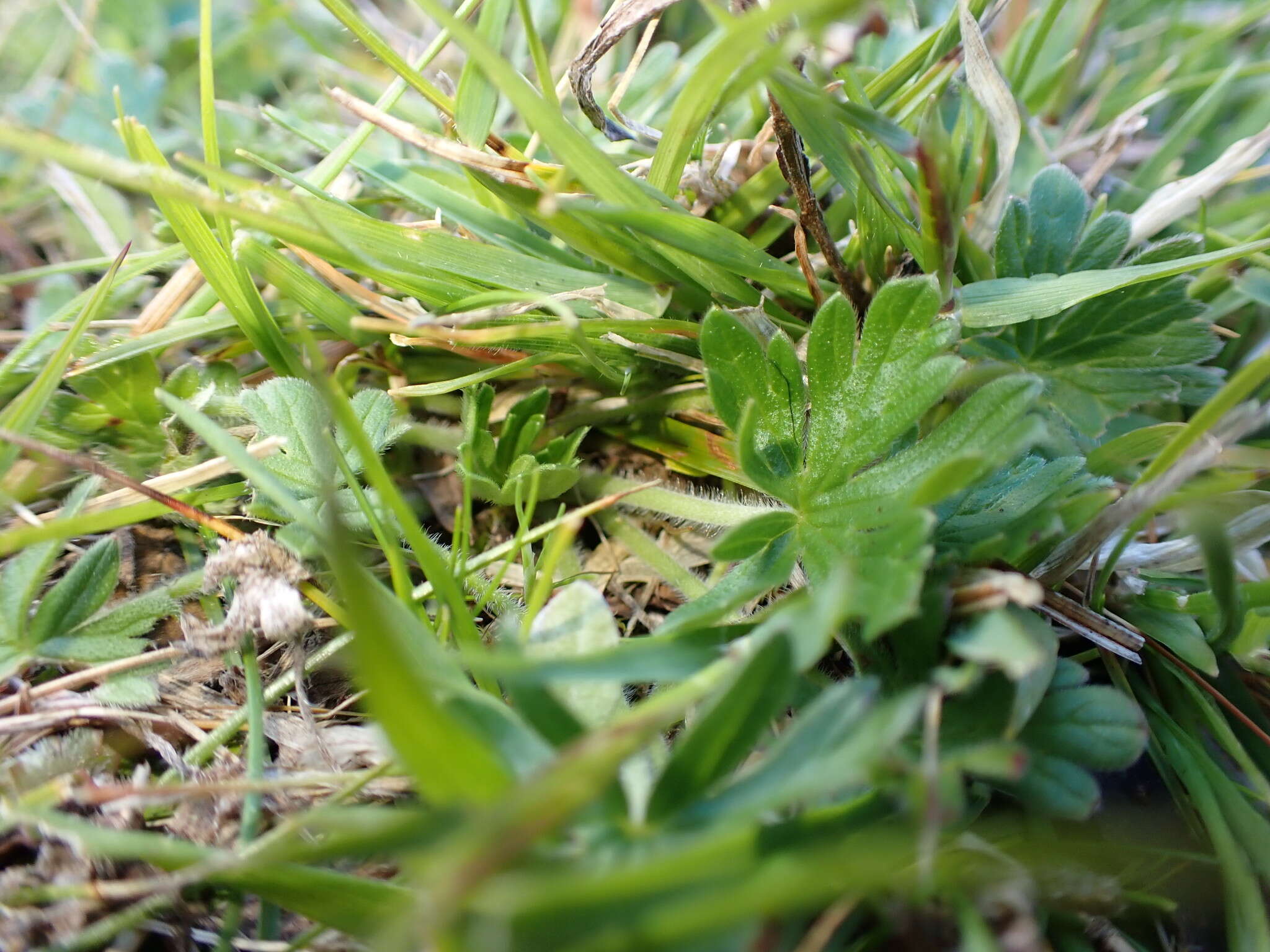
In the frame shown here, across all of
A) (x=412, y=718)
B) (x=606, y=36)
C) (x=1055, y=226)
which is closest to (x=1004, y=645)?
(x=412, y=718)

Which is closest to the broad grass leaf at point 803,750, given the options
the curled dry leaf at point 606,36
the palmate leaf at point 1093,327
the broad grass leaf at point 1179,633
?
the broad grass leaf at point 1179,633

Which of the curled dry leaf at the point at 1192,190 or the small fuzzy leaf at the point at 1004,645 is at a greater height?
the curled dry leaf at the point at 1192,190

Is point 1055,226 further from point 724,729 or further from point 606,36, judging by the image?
point 724,729

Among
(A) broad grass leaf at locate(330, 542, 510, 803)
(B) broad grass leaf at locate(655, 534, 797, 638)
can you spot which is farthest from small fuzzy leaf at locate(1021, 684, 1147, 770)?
(A) broad grass leaf at locate(330, 542, 510, 803)

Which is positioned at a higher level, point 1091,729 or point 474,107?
point 474,107

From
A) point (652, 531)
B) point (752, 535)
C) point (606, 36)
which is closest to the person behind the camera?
point (752, 535)

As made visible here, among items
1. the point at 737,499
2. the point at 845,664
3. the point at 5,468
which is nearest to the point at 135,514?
the point at 5,468

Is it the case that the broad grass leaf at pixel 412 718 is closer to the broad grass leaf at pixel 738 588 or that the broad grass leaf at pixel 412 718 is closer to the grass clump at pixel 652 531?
the grass clump at pixel 652 531
